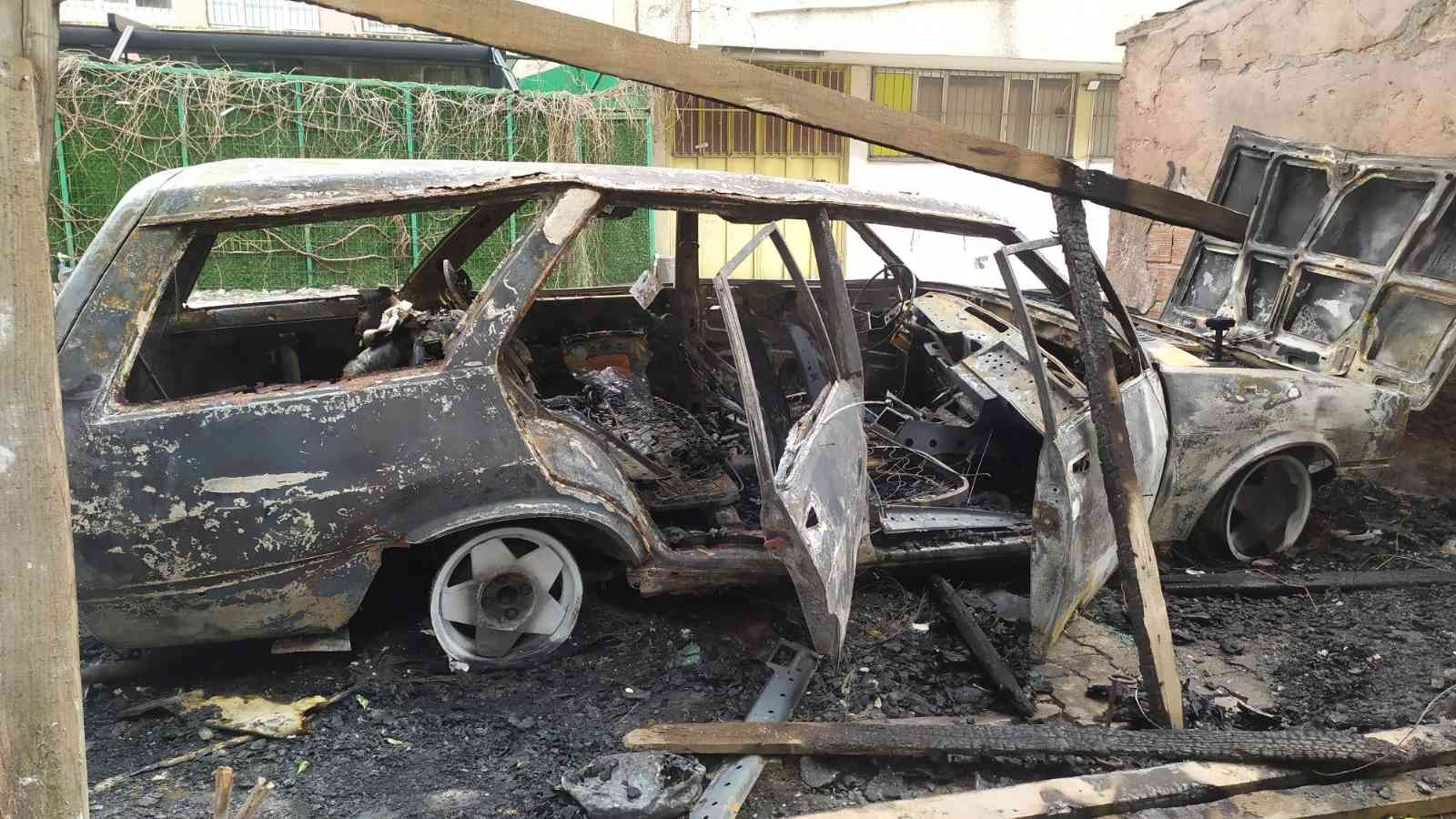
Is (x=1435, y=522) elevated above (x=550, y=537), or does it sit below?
below

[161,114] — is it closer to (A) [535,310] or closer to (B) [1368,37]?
(A) [535,310]

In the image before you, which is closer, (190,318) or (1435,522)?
(190,318)

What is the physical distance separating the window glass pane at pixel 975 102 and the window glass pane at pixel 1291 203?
24.4 feet

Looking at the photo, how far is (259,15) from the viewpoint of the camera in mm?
15062

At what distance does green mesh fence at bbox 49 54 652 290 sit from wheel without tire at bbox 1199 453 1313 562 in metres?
6.68

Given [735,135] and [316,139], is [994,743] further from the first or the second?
[735,135]

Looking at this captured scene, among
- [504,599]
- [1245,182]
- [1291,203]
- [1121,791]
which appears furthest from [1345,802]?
[1245,182]

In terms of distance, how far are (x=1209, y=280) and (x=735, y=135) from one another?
22.9ft

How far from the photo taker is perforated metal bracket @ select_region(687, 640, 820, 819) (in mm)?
2561

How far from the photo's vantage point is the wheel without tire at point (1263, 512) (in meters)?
4.29

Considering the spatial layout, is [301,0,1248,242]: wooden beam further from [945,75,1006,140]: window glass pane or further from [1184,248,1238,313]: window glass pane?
[945,75,1006,140]: window glass pane

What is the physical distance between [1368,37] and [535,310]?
17.5 ft

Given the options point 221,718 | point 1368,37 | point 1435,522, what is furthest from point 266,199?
point 1368,37

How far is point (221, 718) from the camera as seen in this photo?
2.88 meters
